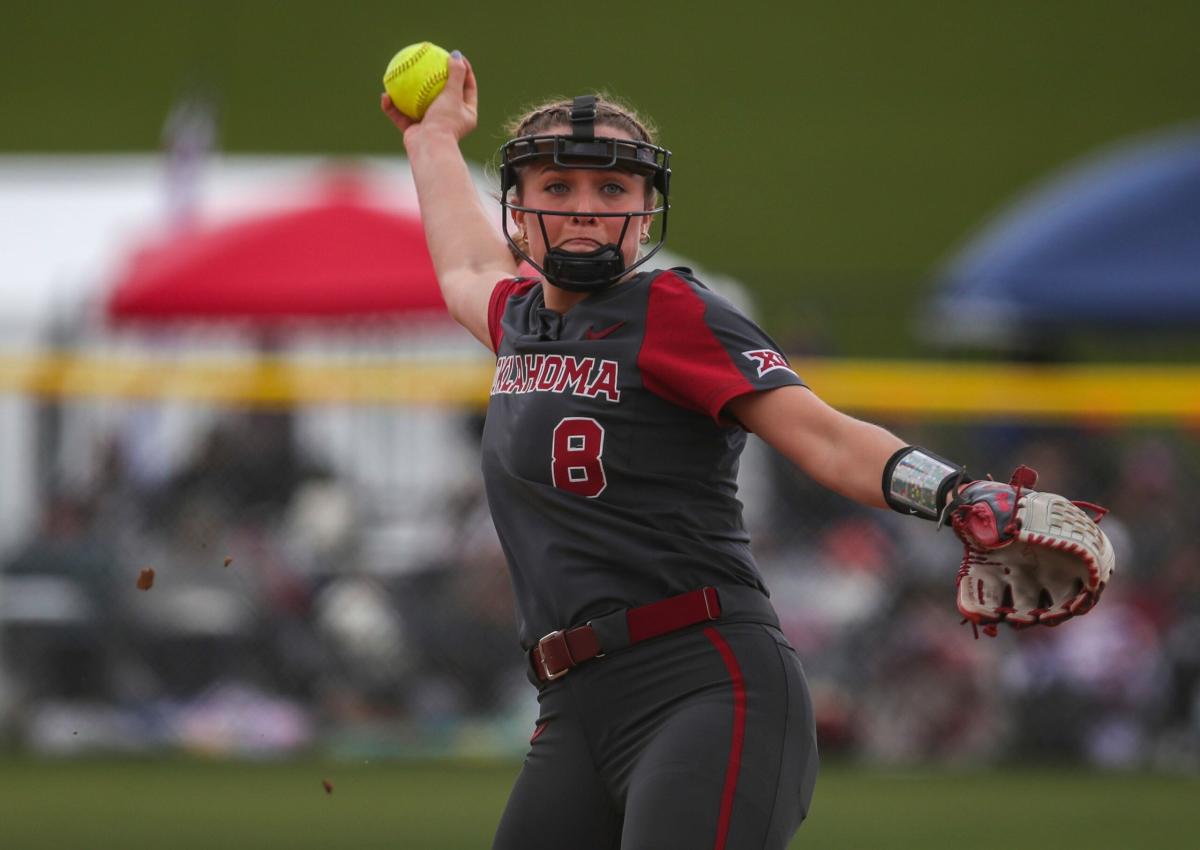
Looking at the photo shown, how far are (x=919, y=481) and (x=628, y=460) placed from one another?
24.1 inches

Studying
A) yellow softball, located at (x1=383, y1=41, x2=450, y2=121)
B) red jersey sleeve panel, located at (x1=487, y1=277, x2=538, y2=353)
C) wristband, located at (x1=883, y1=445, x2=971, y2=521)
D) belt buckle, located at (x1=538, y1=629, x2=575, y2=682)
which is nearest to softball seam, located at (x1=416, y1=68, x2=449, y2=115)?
yellow softball, located at (x1=383, y1=41, x2=450, y2=121)

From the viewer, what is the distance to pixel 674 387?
142 inches

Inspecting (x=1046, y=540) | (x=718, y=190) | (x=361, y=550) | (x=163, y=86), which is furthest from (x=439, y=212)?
(x=163, y=86)

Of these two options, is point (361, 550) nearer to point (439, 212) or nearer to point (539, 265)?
point (439, 212)

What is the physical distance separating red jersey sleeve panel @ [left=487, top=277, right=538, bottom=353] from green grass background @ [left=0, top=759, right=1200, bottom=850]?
11.0 ft

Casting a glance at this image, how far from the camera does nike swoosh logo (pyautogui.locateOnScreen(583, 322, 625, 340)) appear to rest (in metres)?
3.72

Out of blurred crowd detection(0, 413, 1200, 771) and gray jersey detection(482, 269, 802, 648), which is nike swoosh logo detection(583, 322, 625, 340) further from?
blurred crowd detection(0, 413, 1200, 771)

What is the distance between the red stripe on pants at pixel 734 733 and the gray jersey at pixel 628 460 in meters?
0.13

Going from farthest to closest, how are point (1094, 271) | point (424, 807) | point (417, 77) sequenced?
point (1094, 271), point (424, 807), point (417, 77)

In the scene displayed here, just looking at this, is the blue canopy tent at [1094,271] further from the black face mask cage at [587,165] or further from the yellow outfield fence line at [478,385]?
the black face mask cage at [587,165]

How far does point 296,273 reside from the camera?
1084 centimetres

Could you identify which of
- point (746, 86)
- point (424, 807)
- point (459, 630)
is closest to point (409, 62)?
point (424, 807)

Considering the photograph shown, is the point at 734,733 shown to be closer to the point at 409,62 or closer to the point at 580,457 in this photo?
the point at 580,457

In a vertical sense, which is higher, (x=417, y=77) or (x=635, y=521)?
(x=417, y=77)
